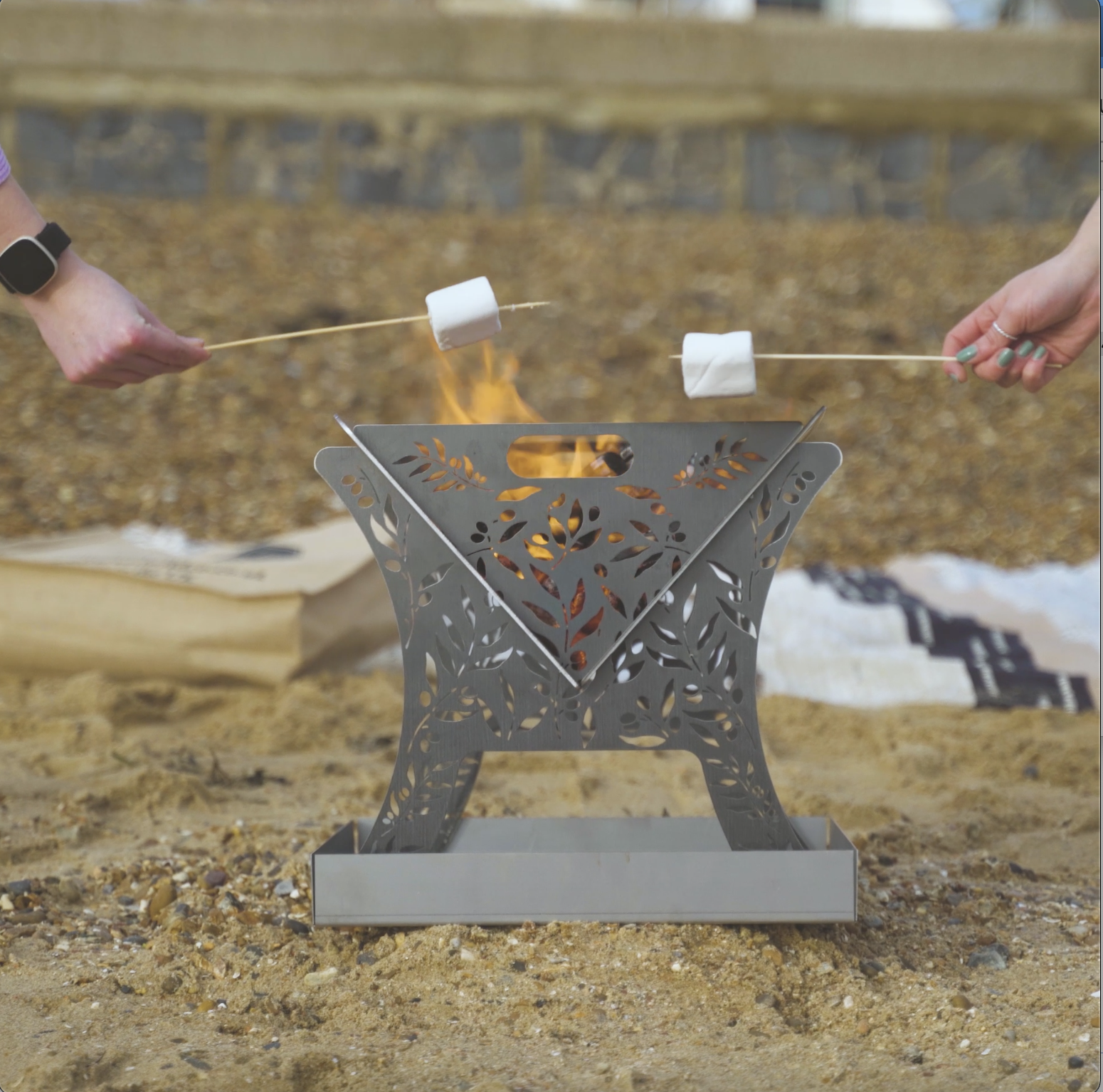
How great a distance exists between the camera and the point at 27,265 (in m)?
1.89

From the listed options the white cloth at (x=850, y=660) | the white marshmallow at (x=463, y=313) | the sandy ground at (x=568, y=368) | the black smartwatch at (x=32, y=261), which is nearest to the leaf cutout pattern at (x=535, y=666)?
the white marshmallow at (x=463, y=313)

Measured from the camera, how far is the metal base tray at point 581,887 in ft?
6.23

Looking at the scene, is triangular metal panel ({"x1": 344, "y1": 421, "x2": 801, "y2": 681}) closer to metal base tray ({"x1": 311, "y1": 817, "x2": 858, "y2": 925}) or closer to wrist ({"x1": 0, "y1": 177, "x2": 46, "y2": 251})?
metal base tray ({"x1": 311, "y1": 817, "x2": 858, "y2": 925})

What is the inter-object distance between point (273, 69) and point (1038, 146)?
479 centimetres

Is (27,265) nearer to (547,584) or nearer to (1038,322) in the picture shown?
(547,584)

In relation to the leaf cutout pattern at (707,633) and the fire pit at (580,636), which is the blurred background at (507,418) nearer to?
the fire pit at (580,636)

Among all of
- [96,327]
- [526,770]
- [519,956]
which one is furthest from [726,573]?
[526,770]

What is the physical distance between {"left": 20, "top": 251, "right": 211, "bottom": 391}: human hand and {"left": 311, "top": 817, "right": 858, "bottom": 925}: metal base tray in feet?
2.90

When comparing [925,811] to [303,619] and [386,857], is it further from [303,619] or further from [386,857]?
[303,619]

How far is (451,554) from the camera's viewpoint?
6.35 ft

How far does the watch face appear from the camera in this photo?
1.89 metres

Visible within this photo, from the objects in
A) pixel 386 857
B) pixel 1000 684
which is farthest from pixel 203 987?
pixel 1000 684

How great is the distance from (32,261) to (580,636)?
1096 millimetres

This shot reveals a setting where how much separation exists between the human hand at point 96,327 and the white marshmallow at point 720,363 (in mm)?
853
